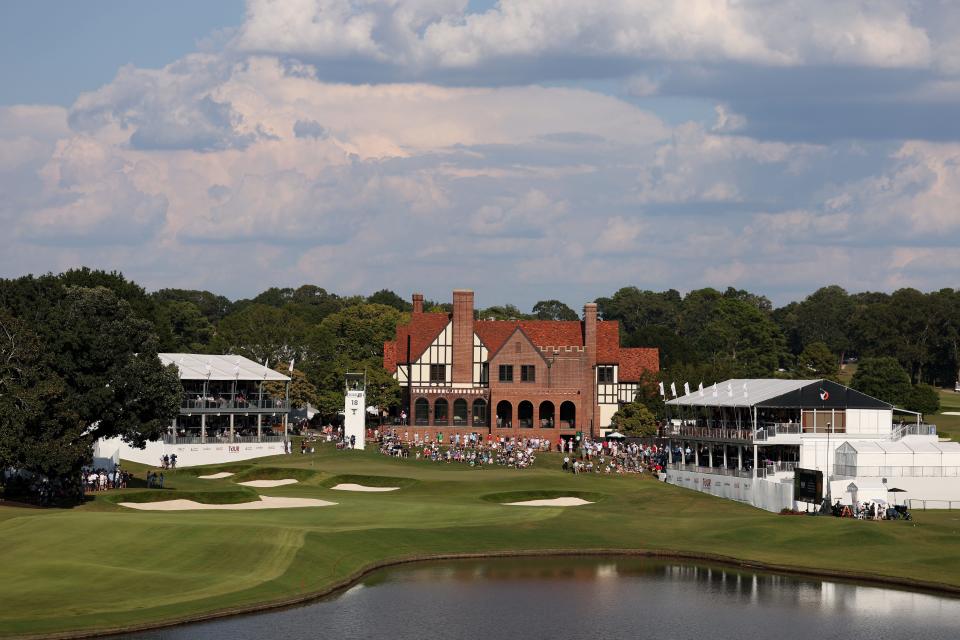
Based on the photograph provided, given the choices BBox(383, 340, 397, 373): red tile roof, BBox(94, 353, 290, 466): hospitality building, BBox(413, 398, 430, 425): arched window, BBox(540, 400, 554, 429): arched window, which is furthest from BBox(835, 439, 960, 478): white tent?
BBox(383, 340, 397, 373): red tile roof

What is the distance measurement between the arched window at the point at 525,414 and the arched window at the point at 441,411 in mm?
6526

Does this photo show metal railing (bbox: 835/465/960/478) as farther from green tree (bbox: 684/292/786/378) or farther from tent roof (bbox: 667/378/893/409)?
green tree (bbox: 684/292/786/378)

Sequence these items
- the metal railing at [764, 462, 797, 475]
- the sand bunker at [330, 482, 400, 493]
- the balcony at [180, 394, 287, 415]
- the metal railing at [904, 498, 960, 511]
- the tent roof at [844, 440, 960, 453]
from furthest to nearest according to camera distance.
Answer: the balcony at [180, 394, 287, 415] < the sand bunker at [330, 482, 400, 493] < the metal railing at [764, 462, 797, 475] < the tent roof at [844, 440, 960, 453] < the metal railing at [904, 498, 960, 511]

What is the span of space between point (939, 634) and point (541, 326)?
8213cm

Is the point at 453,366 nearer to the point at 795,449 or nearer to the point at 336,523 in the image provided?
the point at 795,449

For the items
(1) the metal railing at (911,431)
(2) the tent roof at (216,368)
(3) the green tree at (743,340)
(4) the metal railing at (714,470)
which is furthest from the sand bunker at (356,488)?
(3) the green tree at (743,340)

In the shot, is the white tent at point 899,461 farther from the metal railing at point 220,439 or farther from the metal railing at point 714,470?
the metal railing at point 220,439

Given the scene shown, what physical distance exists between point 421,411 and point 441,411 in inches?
72.4

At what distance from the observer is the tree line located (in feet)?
236

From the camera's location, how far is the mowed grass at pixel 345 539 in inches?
1938

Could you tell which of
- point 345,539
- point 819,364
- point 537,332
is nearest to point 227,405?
point 537,332

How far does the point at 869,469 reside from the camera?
266ft

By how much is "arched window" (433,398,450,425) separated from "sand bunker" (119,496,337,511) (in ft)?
139

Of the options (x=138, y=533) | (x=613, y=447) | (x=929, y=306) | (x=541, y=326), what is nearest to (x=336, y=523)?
(x=138, y=533)
